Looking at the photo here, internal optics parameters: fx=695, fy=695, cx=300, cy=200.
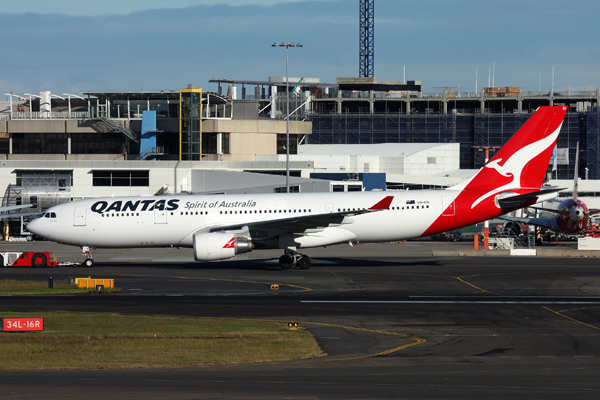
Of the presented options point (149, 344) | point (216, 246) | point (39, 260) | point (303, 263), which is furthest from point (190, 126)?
point (149, 344)

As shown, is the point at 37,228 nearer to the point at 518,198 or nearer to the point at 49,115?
the point at 518,198

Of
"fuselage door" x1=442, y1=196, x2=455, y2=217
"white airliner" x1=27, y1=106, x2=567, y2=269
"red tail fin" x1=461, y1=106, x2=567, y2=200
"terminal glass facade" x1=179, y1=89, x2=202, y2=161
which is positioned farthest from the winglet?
"terminal glass facade" x1=179, y1=89, x2=202, y2=161

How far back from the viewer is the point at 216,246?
35594 millimetres

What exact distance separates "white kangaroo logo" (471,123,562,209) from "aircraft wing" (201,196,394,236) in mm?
7082

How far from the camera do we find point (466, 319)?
2325 cm

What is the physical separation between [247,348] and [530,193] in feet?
76.0

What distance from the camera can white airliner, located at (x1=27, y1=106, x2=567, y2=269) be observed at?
3788 centimetres

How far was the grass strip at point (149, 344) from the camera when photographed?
55.7 ft

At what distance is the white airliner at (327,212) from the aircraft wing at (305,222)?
33 cm

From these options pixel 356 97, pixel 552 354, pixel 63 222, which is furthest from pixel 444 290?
pixel 356 97

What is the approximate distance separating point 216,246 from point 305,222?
4.78 metres

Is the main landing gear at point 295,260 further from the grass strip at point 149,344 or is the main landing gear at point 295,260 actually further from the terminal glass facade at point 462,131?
the terminal glass facade at point 462,131

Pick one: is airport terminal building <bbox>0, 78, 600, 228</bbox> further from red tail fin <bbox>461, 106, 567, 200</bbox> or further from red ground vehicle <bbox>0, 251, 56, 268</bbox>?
red tail fin <bbox>461, 106, 567, 200</bbox>

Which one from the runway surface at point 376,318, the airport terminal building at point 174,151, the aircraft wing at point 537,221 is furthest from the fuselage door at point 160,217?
the aircraft wing at point 537,221
